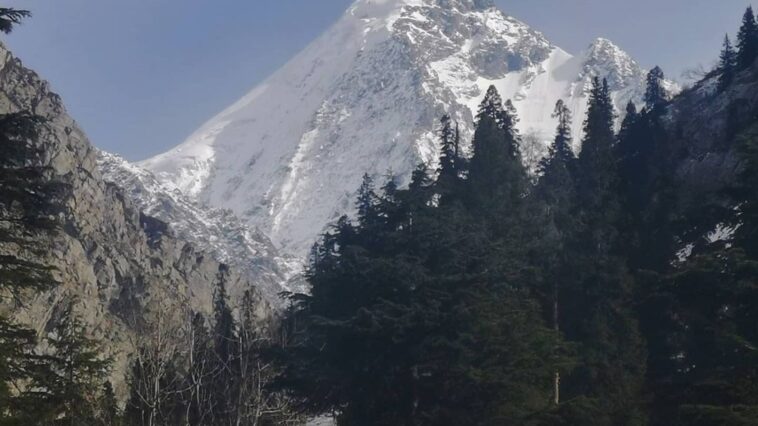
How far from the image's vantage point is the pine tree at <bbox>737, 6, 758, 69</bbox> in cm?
7144

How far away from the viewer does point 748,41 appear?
72.2 meters

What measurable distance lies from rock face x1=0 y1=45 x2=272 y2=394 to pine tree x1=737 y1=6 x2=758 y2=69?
5335 centimetres

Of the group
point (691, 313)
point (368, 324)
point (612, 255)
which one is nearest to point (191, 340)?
point (368, 324)

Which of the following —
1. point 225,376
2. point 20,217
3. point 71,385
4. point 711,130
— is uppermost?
point 711,130

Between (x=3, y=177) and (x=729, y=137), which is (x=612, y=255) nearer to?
(x=3, y=177)

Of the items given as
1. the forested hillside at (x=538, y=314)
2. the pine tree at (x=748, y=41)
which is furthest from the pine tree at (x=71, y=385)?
the pine tree at (x=748, y=41)

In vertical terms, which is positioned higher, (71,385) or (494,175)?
(494,175)

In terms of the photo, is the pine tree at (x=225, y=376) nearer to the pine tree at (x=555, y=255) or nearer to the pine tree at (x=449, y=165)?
the pine tree at (x=555, y=255)

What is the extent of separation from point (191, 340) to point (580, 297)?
20684 millimetres

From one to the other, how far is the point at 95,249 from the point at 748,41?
2982 inches

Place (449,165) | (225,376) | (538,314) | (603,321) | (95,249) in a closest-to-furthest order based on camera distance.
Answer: (225,376)
(603,321)
(538,314)
(449,165)
(95,249)

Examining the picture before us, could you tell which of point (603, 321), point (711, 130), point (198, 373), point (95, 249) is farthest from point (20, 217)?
point (95, 249)

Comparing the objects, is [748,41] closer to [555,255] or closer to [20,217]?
[555,255]

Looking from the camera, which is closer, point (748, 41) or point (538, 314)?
point (538, 314)
